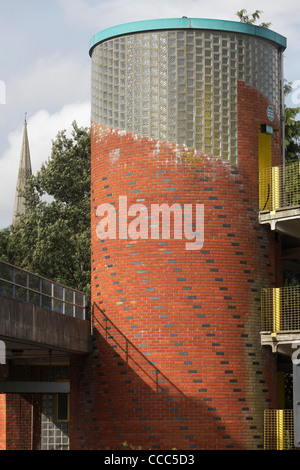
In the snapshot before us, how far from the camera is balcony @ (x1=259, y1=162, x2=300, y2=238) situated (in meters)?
28.0

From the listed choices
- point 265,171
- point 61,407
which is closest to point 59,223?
point 61,407

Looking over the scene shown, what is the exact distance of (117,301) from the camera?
91.7 ft

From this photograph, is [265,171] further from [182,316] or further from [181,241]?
[182,316]

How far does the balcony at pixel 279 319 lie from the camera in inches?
1073

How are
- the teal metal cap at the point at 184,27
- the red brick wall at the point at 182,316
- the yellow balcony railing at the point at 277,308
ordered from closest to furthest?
the red brick wall at the point at 182,316, the yellow balcony railing at the point at 277,308, the teal metal cap at the point at 184,27

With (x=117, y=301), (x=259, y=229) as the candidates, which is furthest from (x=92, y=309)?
(x=259, y=229)

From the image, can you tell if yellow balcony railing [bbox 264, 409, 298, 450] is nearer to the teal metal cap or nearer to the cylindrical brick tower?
the cylindrical brick tower

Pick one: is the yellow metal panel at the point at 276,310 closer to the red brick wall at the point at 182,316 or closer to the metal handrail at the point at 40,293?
the red brick wall at the point at 182,316

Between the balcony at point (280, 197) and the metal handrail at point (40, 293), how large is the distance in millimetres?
6523

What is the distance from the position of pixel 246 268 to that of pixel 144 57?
7.57 m

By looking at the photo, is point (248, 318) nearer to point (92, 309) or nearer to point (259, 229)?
point (259, 229)

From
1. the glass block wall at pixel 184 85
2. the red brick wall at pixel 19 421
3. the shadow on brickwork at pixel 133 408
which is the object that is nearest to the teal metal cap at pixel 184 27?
the glass block wall at pixel 184 85

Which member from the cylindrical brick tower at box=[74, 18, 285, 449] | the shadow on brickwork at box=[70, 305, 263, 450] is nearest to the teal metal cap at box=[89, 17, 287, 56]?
the cylindrical brick tower at box=[74, 18, 285, 449]

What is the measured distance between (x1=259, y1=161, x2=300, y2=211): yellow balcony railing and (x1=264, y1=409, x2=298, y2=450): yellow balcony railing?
6473 mm
